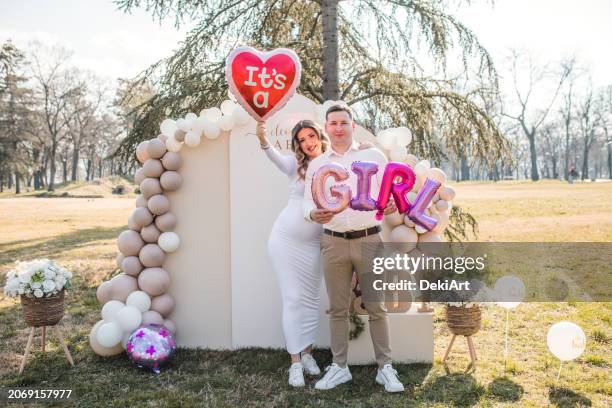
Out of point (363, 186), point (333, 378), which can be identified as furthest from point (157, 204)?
point (333, 378)

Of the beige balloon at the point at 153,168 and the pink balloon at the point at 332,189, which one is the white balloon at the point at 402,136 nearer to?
the pink balloon at the point at 332,189

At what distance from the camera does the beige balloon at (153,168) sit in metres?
4.15

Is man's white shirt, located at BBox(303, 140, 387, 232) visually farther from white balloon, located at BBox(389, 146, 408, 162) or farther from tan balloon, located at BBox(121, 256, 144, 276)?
tan balloon, located at BBox(121, 256, 144, 276)

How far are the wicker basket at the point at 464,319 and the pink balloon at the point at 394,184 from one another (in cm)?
103

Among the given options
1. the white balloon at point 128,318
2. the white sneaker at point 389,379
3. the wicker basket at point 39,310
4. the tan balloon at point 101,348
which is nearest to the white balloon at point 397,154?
the white sneaker at point 389,379

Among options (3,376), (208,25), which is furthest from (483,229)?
(3,376)

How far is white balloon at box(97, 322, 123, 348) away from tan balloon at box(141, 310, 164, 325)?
22 centimetres

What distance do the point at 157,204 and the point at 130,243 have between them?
1.36 ft

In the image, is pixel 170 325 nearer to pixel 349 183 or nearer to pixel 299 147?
pixel 299 147

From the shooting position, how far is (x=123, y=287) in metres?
4.09

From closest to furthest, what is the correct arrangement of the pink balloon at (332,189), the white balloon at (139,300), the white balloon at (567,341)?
the pink balloon at (332,189) → the white balloon at (567,341) → the white balloon at (139,300)

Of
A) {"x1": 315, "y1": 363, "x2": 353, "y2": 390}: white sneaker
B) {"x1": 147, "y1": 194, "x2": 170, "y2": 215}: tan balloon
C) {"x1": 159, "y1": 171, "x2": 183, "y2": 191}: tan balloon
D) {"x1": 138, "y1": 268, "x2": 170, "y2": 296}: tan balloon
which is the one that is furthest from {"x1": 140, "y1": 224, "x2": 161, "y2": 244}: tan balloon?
{"x1": 315, "y1": 363, "x2": 353, "y2": 390}: white sneaker

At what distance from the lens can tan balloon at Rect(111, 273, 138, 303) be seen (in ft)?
13.4

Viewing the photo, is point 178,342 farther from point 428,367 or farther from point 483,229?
point 483,229
